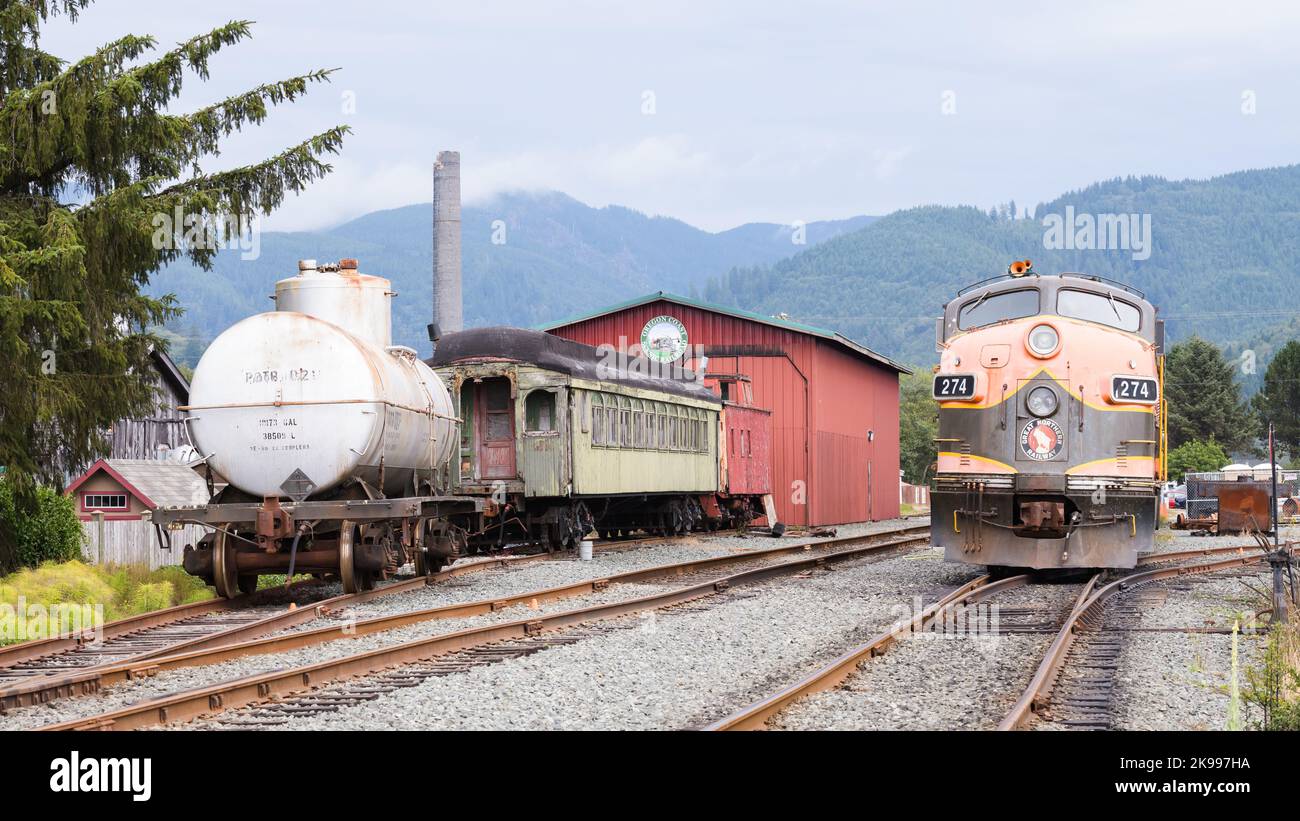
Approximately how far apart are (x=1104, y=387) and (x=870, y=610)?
13.7 ft

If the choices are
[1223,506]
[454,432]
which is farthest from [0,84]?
[1223,506]

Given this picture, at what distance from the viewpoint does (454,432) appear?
18.7 metres

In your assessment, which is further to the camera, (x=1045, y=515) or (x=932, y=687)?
(x=1045, y=515)

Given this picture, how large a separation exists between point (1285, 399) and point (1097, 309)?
289ft

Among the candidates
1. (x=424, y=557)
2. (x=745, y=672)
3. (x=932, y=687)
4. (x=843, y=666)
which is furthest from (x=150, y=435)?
(x=932, y=687)

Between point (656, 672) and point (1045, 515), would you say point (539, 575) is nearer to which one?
point (1045, 515)

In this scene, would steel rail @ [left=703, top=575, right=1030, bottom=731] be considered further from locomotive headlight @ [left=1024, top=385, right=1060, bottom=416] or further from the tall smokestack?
the tall smokestack

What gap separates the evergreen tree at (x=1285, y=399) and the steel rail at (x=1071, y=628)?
79.7 meters

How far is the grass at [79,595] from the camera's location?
12.9 meters

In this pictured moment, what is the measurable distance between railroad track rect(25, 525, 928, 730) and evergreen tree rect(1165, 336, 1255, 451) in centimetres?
8494

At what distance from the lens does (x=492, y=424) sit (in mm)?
21703

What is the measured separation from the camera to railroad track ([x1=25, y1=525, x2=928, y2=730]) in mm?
8070

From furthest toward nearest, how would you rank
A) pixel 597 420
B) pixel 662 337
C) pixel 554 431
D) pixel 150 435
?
1. pixel 662 337
2. pixel 150 435
3. pixel 597 420
4. pixel 554 431
